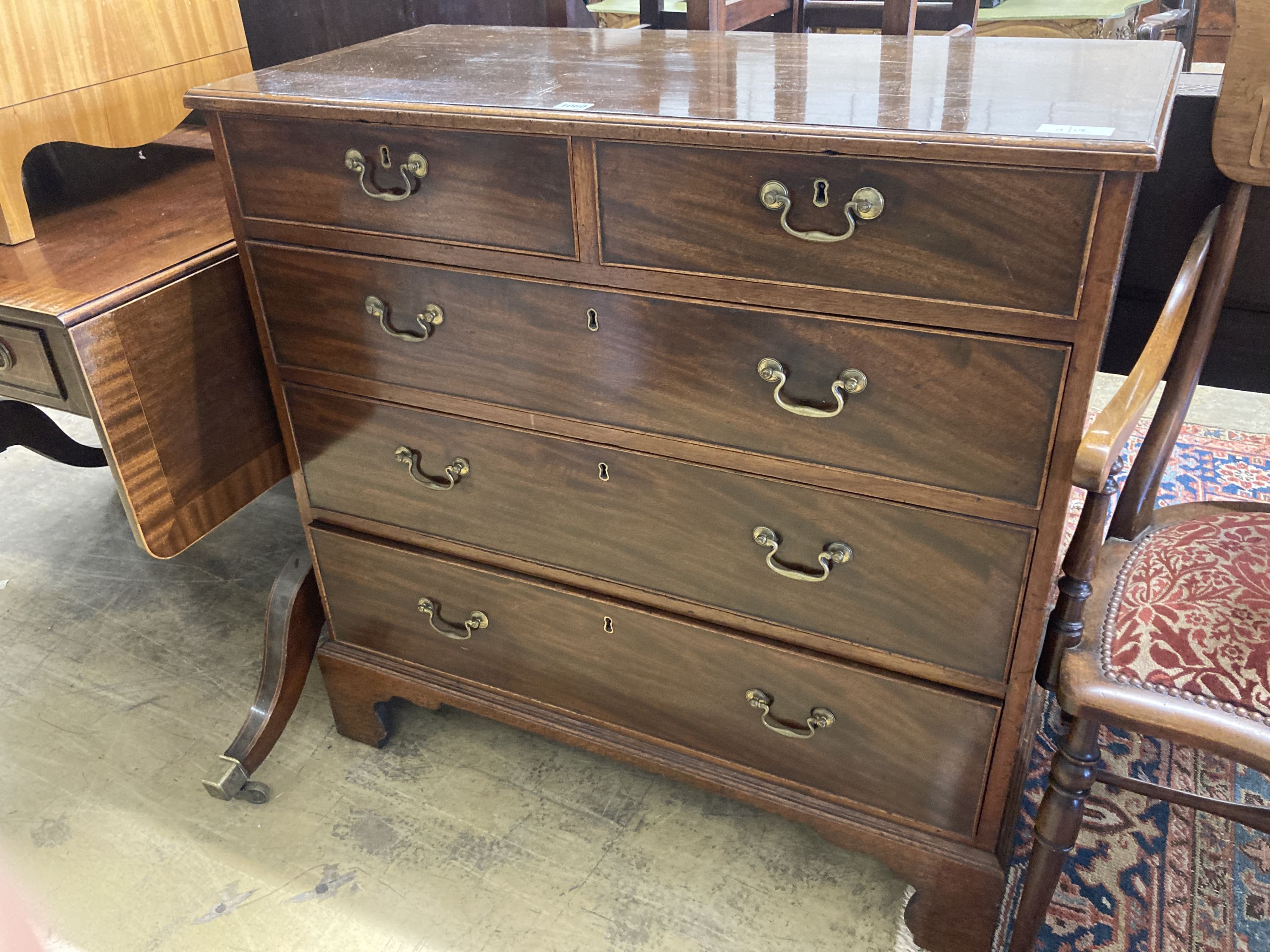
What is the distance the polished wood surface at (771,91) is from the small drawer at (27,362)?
40 cm

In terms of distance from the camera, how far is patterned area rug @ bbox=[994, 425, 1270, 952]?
1.38 meters

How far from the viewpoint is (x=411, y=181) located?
1.19 m

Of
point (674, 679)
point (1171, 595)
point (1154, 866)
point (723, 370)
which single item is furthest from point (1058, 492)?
point (1154, 866)

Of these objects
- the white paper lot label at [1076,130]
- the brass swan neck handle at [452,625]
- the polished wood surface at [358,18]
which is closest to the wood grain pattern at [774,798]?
the brass swan neck handle at [452,625]

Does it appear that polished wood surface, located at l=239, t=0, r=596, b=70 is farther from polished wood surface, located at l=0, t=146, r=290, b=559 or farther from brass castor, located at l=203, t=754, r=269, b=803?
brass castor, located at l=203, t=754, r=269, b=803

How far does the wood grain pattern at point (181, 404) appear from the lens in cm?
135

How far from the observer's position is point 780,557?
1.24 m

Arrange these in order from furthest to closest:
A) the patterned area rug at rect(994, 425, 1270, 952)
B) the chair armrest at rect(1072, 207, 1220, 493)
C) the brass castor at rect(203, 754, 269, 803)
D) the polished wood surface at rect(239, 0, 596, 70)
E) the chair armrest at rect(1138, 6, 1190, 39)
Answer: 1. the chair armrest at rect(1138, 6, 1190, 39)
2. the polished wood surface at rect(239, 0, 596, 70)
3. the brass castor at rect(203, 754, 269, 803)
4. the patterned area rug at rect(994, 425, 1270, 952)
5. the chair armrest at rect(1072, 207, 1220, 493)

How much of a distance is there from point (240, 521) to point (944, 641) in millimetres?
1817

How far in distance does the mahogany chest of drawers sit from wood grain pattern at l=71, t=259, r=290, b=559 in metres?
0.12

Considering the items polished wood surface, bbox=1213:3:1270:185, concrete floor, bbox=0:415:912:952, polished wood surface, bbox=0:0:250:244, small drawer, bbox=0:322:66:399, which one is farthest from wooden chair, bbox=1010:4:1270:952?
polished wood surface, bbox=0:0:250:244

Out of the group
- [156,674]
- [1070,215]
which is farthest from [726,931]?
[156,674]

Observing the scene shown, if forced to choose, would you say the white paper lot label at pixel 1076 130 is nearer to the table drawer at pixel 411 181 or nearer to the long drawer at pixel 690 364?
the long drawer at pixel 690 364

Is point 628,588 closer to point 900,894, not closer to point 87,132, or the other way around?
point 900,894
